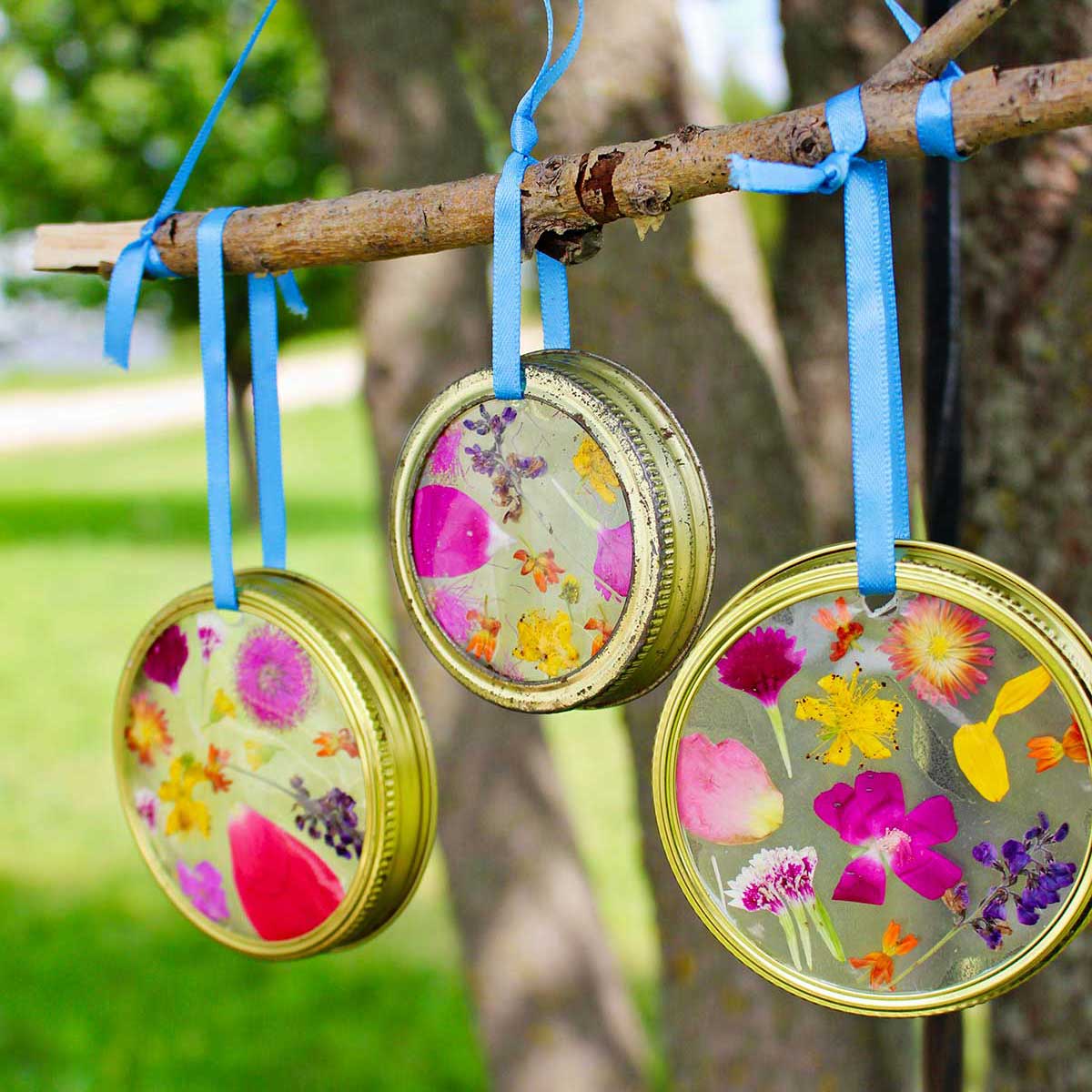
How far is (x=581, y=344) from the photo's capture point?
6.31 ft

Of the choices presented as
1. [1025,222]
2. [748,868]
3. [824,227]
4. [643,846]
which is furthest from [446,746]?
[748,868]

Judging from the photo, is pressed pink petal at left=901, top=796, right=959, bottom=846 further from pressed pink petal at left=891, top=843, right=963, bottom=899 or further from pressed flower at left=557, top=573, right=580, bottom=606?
pressed flower at left=557, top=573, right=580, bottom=606

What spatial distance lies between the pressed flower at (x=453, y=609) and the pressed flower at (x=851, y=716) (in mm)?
264

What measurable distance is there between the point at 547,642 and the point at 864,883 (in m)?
0.27

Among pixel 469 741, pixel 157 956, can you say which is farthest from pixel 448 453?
pixel 157 956

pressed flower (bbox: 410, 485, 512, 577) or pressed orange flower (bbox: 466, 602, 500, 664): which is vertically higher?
pressed flower (bbox: 410, 485, 512, 577)

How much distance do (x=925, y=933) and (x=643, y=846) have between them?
44.7 inches

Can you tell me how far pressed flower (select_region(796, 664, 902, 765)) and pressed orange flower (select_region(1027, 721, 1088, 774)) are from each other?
8cm

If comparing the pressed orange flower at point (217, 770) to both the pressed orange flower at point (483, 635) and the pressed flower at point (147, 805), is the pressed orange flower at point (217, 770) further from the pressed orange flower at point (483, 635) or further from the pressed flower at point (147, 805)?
the pressed orange flower at point (483, 635)

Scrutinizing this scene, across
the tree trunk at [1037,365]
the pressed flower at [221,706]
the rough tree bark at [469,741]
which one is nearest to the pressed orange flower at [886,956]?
the pressed flower at [221,706]

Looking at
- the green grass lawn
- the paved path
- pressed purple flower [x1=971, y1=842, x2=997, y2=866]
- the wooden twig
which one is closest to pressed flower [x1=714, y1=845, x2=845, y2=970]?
pressed purple flower [x1=971, y1=842, x2=997, y2=866]

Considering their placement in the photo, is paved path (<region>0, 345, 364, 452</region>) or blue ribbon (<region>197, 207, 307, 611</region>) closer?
blue ribbon (<region>197, 207, 307, 611</region>)

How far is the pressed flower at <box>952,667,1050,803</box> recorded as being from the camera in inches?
32.8

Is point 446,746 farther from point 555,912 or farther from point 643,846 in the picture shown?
point 643,846
